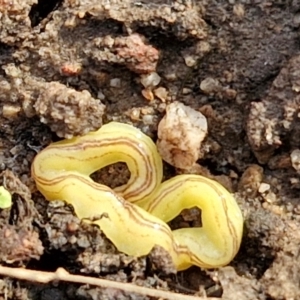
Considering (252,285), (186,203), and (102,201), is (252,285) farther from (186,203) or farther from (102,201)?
(102,201)

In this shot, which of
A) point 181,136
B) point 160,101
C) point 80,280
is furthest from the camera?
point 160,101

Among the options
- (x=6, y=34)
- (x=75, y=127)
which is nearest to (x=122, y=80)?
(x=75, y=127)

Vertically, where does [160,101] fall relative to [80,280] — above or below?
above

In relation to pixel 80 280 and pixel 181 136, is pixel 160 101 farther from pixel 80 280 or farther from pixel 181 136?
pixel 80 280

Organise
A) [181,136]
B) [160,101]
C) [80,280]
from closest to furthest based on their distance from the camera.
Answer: [80,280], [181,136], [160,101]

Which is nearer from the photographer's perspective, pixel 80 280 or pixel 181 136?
pixel 80 280

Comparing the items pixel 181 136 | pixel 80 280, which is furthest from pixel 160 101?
pixel 80 280

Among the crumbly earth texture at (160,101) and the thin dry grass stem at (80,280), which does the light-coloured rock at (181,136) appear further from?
the thin dry grass stem at (80,280)
